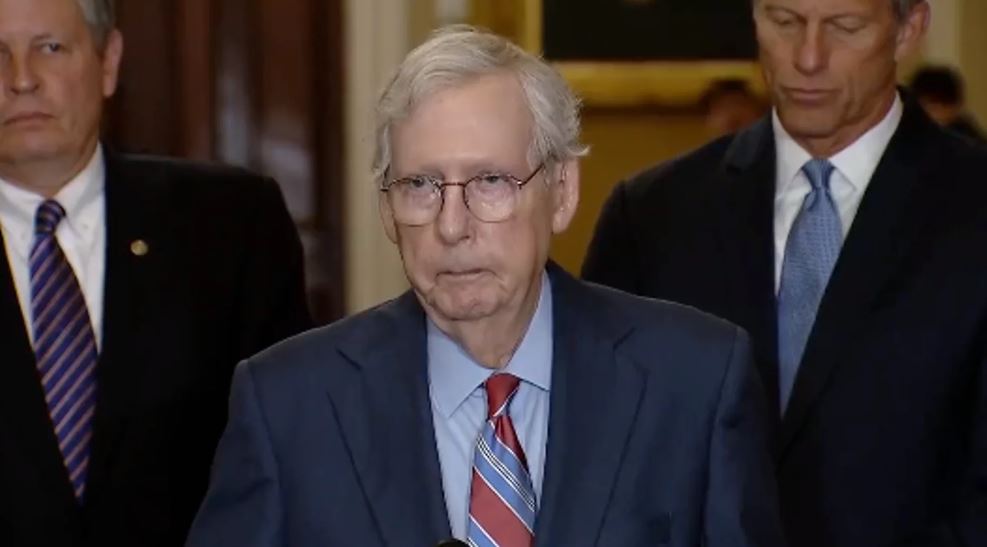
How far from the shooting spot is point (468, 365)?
2.69m

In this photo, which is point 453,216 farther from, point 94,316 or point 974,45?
point 974,45

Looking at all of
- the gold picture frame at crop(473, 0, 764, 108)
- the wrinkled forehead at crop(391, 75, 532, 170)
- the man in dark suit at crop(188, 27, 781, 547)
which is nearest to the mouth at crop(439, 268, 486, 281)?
the man in dark suit at crop(188, 27, 781, 547)

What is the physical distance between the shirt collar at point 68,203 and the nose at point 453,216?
1.00 metres

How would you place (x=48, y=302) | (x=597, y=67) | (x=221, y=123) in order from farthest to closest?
(x=597, y=67) < (x=221, y=123) < (x=48, y=302)

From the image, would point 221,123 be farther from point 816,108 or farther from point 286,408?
point 286,408

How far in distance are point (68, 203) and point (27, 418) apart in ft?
1.12

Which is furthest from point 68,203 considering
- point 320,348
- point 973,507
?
point 973,507

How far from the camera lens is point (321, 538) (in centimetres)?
260

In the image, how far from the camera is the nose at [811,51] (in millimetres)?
3375

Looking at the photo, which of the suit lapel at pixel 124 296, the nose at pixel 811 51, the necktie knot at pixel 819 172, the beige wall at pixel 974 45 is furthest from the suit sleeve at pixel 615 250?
the beige wall at pixel 974 45

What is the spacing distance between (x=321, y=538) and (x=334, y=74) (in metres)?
3.70

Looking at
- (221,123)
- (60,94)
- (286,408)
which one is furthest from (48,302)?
(221,123)

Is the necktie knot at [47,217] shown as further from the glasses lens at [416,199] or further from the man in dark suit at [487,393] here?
the glasses lens at [416,199]

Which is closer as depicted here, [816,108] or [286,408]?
[286,408]
